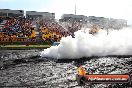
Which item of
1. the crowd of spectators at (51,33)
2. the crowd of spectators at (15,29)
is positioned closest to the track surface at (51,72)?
the crowd of spectators at (15,29)

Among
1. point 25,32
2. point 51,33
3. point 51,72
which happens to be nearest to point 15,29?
point 25,32

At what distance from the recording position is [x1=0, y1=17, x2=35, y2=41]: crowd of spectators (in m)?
58.4

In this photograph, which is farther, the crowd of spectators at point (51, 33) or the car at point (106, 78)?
the crowd of spectators at point (51, 33)

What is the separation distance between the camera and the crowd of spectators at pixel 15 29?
192ft

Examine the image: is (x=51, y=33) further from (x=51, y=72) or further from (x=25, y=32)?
(x=51, y=72)

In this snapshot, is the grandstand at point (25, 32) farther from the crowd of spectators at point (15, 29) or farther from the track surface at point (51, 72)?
the track surface at point (51, 72)

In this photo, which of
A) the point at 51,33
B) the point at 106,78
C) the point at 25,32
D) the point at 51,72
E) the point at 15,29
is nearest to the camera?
the point at 106,78

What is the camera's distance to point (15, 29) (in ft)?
201

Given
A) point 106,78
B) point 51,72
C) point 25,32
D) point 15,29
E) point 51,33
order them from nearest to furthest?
point 106,78 < point 51,72 < point 25,32 < point 15,29 < point 51,33

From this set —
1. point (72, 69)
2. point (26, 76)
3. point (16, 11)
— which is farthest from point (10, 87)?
point (16, 11)

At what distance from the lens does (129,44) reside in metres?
38.5

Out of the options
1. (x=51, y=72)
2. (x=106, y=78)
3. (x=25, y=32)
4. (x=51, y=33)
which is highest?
(x=106, y=78)

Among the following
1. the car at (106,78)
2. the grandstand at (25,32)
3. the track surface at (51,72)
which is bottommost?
the track surface at (51,72)

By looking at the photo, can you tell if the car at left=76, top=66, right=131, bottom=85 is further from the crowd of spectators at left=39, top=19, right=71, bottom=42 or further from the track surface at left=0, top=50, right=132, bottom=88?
the crowd of spectators at left=39, top=19, right=71, bottom=42
